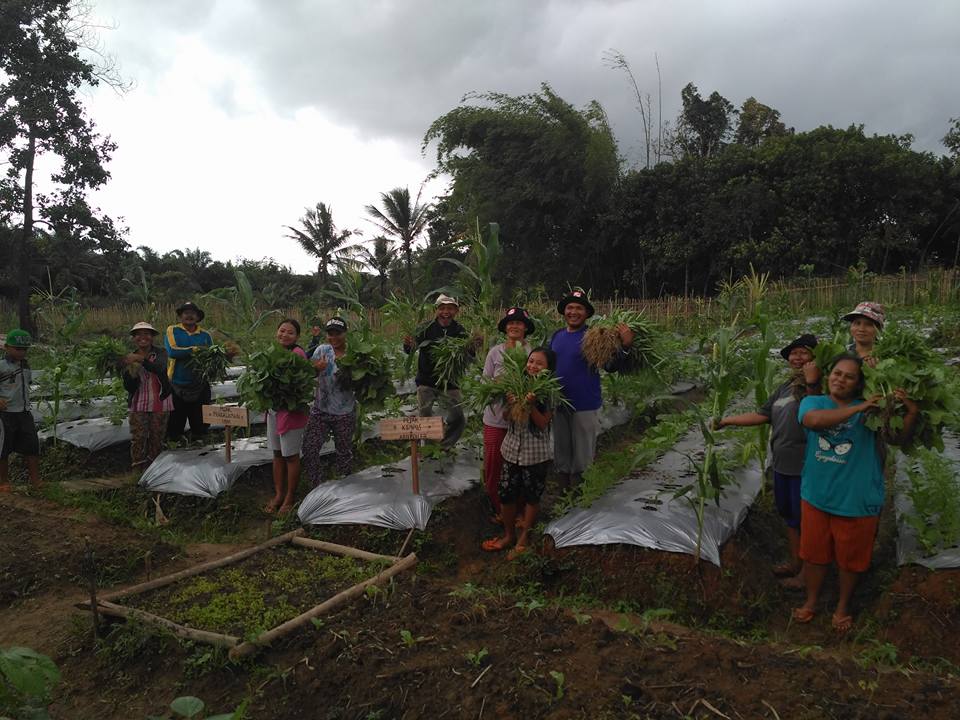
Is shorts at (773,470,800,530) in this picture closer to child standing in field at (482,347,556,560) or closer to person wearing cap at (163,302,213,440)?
child standing in field at (482,347,556,560)

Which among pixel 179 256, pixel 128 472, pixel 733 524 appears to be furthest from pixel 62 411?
pixel 179 256

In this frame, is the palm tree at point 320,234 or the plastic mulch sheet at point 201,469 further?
the palm tree at point 320,234

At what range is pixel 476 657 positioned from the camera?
9.45 feet

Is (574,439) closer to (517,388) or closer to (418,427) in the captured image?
(517,388)

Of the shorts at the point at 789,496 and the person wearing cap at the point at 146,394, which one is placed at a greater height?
the person wearing cap at the point at 146,394

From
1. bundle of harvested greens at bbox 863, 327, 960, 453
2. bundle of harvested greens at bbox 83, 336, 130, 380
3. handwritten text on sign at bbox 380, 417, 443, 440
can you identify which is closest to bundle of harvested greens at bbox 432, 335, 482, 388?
handwritten text on sign at bbox 380, 417, 443, 440

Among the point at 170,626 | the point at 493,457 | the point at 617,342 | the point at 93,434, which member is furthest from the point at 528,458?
the point at 93,434

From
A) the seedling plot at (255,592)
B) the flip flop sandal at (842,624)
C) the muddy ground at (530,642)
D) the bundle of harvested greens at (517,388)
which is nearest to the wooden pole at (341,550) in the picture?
the seedling plot at (255,592)

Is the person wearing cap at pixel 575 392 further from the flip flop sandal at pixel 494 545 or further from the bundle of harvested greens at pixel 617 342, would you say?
the flip flop sandal at pixel 494 545

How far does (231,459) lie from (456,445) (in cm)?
209

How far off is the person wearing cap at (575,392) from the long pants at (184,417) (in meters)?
4.20

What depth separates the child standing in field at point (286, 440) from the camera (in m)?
5.41

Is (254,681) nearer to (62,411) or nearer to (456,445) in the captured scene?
(456,445)

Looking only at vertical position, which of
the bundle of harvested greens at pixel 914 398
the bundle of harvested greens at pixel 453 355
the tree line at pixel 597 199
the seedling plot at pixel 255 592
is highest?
the tree line at pixel 597 199
